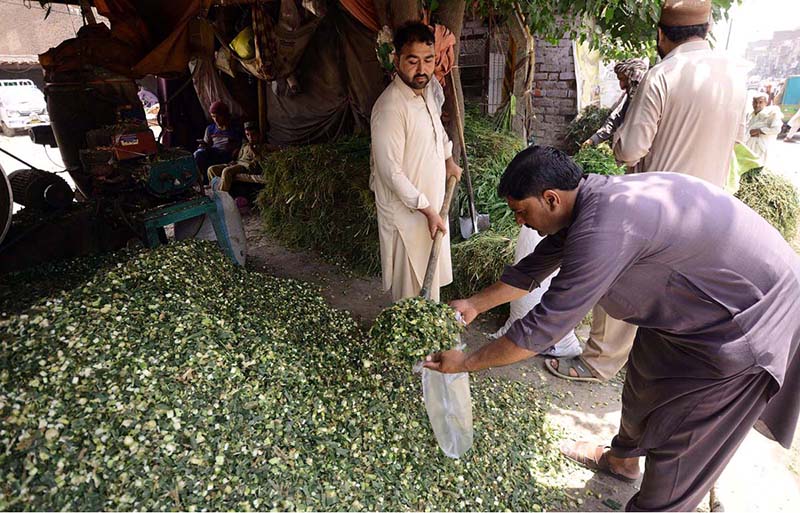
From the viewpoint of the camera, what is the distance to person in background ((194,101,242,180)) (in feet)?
20.4

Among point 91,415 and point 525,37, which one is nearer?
point 91,415

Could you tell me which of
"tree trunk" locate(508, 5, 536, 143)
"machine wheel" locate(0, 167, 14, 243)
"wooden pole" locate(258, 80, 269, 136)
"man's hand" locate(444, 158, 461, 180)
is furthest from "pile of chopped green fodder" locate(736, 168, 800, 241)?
"machine wheel" locate(0, 167, 14, 243)

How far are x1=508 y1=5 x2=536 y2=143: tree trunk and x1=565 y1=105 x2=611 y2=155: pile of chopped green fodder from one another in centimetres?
111

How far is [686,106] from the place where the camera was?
2.27m

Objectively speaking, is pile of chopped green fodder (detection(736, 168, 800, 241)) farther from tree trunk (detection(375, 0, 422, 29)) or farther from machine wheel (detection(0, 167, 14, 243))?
machine wheel (detection(0, 167, 14, 243))

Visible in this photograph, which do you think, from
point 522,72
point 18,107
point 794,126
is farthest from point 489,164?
point 18,107

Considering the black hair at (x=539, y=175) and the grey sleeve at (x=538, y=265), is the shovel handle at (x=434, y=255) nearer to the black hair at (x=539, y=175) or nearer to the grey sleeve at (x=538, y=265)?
the grey sleeve at (x=538, y=265)

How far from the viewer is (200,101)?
6.99 metres

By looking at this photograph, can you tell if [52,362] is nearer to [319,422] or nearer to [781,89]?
[319,422]

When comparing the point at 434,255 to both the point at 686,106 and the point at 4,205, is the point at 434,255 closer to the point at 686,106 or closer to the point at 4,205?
the point at 686,106

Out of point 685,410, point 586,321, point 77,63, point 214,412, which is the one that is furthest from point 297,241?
point 685,410

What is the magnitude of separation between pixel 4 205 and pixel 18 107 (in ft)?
46.1

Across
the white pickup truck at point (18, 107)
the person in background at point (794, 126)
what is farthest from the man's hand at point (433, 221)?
the white pickup truck at point (18, 107)

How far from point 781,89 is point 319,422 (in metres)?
17.1
